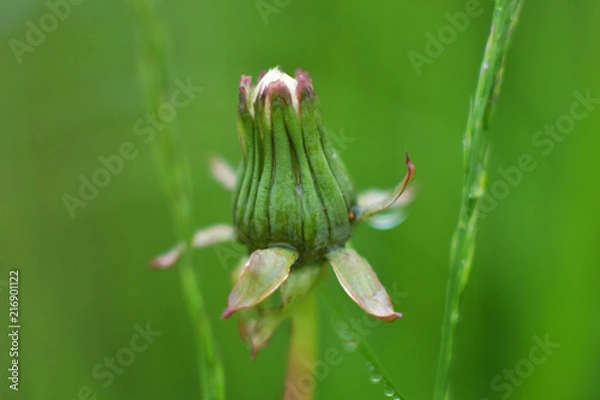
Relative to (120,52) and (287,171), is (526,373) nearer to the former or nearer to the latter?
(287,171)

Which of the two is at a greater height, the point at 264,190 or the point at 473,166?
the point at 264,190

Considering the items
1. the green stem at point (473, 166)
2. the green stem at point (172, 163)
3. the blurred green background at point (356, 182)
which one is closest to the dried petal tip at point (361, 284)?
the green stem at point (473, 166)

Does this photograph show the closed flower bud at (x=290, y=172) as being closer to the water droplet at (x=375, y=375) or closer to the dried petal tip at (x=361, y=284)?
the dried petal tip at (x=361, y=284)

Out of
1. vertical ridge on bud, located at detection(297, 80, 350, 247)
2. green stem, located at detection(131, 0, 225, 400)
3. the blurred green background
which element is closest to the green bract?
vertical ridge on bud, located at detection(297, 80, 350, 247)

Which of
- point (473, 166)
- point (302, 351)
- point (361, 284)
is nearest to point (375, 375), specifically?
point (302, 351)

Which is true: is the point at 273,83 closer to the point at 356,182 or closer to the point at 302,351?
the point at 302,351

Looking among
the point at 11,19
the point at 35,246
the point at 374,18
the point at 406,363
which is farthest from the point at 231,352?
the point at 11,19
